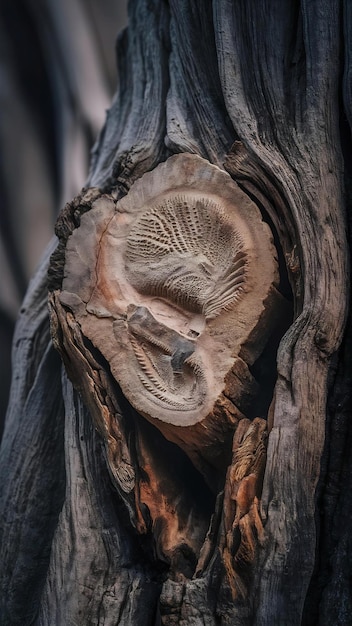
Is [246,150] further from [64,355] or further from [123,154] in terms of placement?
[64,355]

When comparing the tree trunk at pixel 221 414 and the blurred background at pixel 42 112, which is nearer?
the tree trunk at pixel 221 414

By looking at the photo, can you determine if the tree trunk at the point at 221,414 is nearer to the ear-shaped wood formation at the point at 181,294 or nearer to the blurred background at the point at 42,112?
the ear-shaped wood formation at the point at 181,294

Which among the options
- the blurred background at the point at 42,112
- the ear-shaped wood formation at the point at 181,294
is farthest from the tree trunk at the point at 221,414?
the blurred background at the point at 42,112

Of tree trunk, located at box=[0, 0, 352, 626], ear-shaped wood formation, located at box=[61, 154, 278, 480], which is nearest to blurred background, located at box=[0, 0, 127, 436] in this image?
tree trunk, located at box=[0, 0, 352, 626]

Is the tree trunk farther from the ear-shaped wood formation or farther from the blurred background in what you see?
the blurred background

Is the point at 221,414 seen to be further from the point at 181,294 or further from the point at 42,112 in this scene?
the point at 42,112

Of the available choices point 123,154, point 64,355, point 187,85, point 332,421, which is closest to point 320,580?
point 332,421
